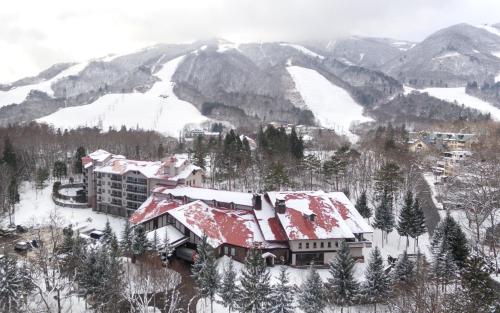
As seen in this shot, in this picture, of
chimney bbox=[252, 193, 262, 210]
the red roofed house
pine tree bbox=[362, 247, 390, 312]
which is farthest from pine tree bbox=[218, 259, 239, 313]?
chimney bbox=[252, 193, 262, 210]

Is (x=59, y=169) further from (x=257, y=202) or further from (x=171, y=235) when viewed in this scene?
(x=257, y=202)

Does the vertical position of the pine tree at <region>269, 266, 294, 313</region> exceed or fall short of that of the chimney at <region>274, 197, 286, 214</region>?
it falls short

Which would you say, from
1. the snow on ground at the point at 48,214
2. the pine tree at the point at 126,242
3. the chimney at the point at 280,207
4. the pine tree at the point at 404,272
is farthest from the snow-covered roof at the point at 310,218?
the snow on ground at the point at 48,214

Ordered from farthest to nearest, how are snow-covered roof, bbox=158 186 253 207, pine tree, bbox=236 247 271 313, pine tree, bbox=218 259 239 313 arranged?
snow-covered roof, bbox=158 186 253 207, pine tree, bbox=218 259 239 313, pine tree, bbox=236 247 271 313

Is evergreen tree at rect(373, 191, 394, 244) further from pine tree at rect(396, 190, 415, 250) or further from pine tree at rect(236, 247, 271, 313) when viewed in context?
pine tree at rect(236, 247, 271, 313)

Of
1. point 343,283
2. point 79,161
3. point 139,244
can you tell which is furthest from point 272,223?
point 79,161

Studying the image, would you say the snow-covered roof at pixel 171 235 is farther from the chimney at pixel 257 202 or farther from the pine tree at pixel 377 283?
the pine tree at pixel 377 283

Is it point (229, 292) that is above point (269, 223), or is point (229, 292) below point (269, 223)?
below
